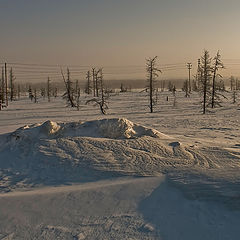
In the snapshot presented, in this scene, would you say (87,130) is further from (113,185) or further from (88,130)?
(113,185)

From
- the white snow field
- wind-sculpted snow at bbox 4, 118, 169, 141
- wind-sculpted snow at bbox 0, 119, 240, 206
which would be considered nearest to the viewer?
the white snow field

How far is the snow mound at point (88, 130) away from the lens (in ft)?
34.8

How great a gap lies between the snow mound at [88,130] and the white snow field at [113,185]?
4 centimetres

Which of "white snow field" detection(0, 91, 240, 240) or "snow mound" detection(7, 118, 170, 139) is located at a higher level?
"snow mound" detection(7, 118, 170, 139)

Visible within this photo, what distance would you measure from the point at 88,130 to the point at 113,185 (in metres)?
3.92

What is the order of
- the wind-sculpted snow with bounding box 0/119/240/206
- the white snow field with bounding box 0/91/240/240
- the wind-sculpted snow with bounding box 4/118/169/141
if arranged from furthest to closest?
the wind-sculpted snow with bounding box 4/118/169/141 < the wind-sculpted snow with bounding box 0/119/240/206 < the white snow field with bounding box 0/91/240/240

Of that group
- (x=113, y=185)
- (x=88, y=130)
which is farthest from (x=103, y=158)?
(x=88, y=130)

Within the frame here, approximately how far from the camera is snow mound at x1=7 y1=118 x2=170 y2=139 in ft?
34.8

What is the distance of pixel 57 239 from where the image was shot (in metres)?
5.36

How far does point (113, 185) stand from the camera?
24.5ft

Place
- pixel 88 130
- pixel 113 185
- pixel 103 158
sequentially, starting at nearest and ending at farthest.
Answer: pixel 113 185 → pixel 103 158 → pixel 88 130

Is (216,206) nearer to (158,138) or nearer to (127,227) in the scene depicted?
(127,227)

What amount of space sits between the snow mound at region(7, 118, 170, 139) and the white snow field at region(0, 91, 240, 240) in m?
0.04

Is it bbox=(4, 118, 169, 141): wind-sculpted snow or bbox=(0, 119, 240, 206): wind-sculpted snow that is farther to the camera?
bbox=(4, 118, 169, 141): wind-sculpted snow
